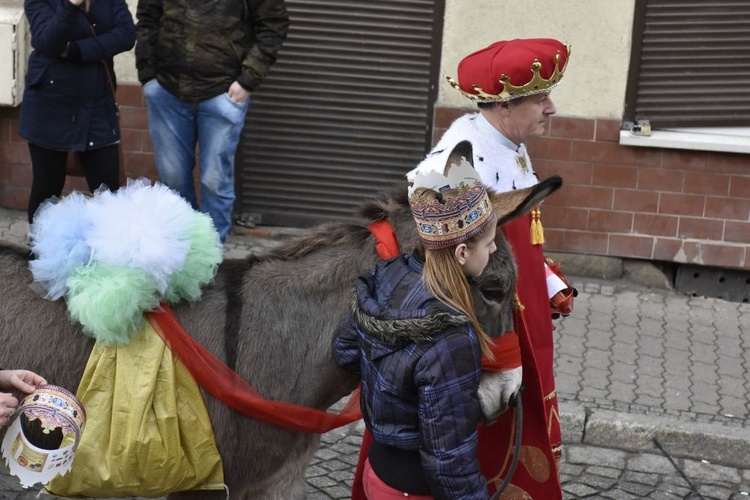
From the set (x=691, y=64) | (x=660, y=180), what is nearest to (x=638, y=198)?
(x=660, y=180)

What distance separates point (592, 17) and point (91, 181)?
335 centimetres

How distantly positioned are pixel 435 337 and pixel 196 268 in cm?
78

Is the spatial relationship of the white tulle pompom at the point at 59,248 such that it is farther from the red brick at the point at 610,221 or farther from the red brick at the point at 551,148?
the red brick at the point at 610,221

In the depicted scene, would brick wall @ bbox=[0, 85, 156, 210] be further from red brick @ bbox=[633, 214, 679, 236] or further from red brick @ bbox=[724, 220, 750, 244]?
red brick @ bbox=[724, 220, 750, 244]

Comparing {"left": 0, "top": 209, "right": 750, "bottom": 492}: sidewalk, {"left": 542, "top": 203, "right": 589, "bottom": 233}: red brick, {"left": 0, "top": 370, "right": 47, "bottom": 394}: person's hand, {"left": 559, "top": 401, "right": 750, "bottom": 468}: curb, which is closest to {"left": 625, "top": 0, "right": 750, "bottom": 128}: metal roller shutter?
{"left": 542, "top": 203, "right": 589, "bottom": 233}: red brick

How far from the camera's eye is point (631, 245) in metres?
7.63

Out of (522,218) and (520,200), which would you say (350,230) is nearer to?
(520,200)

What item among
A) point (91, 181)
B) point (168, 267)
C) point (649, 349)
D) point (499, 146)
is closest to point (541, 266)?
point (499, 146)

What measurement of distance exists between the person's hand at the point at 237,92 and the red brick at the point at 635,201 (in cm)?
259

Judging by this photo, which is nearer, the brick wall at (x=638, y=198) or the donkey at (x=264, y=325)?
the donkey at (x=264, y=325)

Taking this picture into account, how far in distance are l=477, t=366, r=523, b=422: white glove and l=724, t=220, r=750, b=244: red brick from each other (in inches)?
187

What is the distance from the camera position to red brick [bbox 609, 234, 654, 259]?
25.0 feet

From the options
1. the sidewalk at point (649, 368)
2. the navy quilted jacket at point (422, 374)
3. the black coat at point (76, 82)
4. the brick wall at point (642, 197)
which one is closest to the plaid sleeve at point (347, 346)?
the navy quilted jacket at point (422, 374)

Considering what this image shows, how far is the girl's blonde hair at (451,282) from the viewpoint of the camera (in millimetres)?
3029
